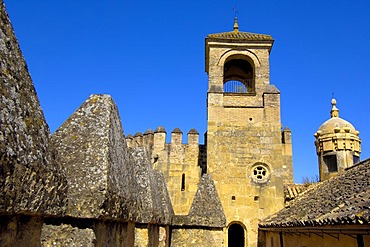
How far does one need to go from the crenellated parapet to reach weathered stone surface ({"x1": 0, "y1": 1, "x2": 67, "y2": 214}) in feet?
50.1

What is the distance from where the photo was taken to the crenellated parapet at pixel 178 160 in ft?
55.5

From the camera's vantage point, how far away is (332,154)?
61.4 ft

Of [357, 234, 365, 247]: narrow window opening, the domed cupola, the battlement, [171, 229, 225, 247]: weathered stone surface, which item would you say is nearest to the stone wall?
[171, 229, 225, 247]: weathered stone surface

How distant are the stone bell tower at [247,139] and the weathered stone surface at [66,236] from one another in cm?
1338

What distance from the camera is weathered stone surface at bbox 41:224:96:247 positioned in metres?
2.32

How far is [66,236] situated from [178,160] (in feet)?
48.9

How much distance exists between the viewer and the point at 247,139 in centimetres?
1617

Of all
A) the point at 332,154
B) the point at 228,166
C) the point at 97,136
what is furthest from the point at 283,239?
the point at 97,136

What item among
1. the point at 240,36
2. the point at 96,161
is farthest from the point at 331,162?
the point at 96,161

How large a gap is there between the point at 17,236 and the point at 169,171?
15.7 m

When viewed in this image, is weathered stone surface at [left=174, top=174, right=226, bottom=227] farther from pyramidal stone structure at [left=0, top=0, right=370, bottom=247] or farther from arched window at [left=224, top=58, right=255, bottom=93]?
arched window at [left=224, top=58, right=255, bottom=93]

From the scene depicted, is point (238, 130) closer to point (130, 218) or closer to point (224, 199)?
point (224, 199)

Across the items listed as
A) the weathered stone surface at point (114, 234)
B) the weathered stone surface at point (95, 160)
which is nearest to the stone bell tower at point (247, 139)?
the weathered stone surface at point (114, 234)

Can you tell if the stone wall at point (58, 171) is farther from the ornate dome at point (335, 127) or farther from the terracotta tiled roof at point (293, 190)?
the ornate dome at point (335, 127)
